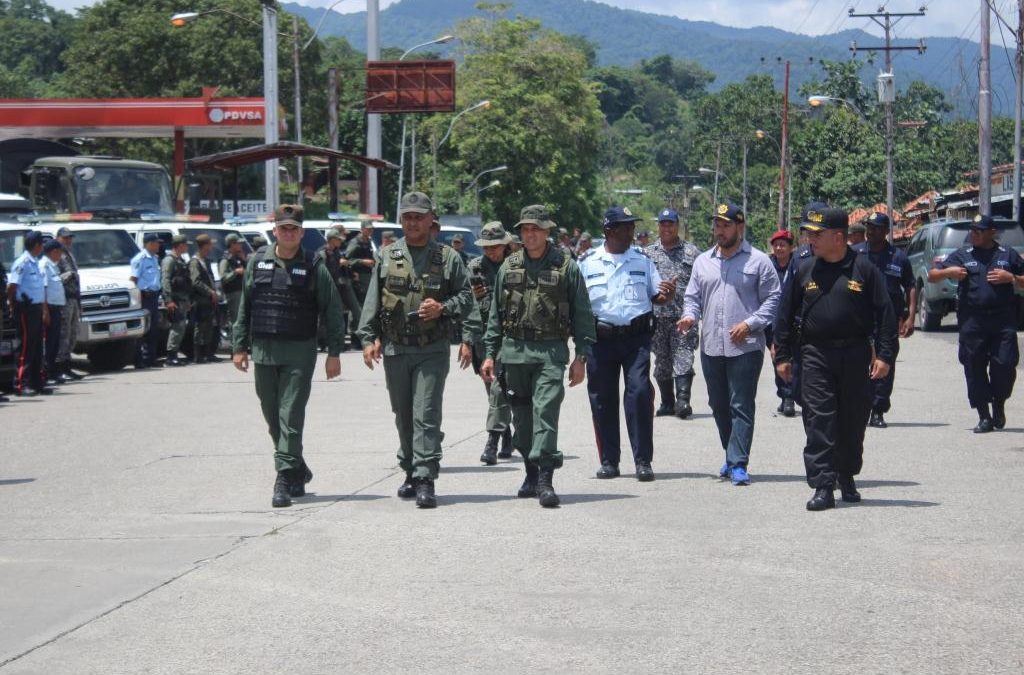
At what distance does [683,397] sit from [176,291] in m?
10.2

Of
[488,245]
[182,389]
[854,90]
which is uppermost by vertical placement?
[854,90]

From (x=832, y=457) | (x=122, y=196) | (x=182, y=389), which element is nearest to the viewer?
(x=832, y=457)

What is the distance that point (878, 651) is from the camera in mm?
6086

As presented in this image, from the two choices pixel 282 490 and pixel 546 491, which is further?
pixel 282 490

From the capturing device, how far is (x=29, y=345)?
18688 millimetres

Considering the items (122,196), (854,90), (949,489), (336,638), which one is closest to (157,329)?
(122,196)

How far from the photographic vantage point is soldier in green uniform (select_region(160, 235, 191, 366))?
22922 mm

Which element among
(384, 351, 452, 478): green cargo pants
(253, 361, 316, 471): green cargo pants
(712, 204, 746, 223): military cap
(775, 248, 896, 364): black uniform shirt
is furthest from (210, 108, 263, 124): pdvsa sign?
(775, 248, 896, 364): black uniform shirt

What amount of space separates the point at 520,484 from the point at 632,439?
0.84 m

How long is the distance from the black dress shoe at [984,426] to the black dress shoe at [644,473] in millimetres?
4318

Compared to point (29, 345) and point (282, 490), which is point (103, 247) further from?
point (282, 490)

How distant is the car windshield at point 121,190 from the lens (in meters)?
27.9

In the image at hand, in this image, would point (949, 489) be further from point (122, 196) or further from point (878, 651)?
point (122, 196)

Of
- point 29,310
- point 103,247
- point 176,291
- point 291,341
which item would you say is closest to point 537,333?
point 291,341
